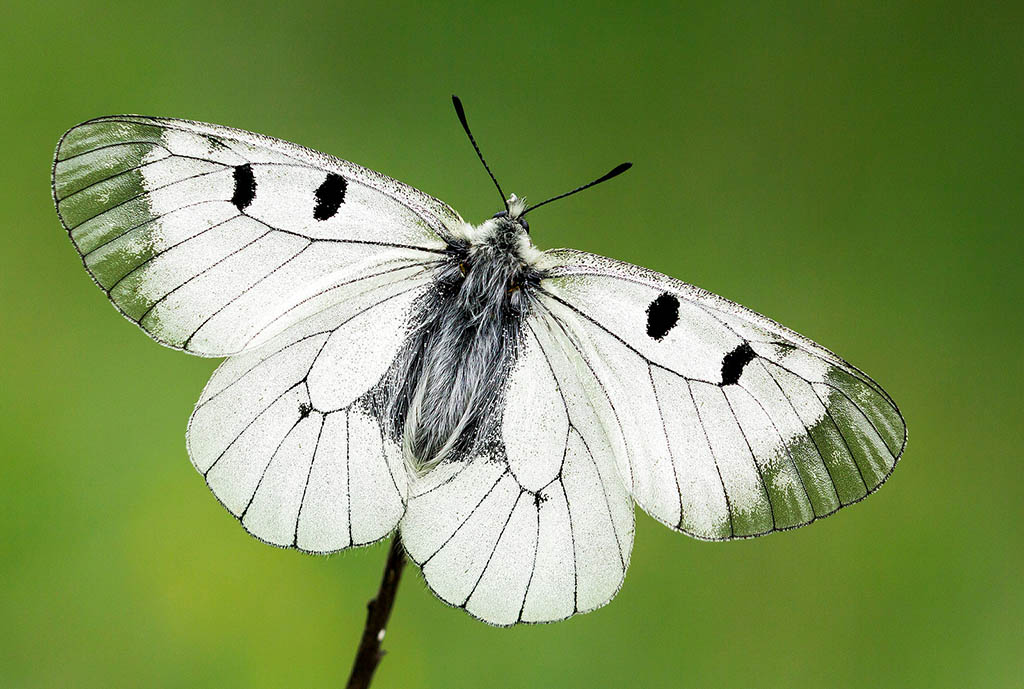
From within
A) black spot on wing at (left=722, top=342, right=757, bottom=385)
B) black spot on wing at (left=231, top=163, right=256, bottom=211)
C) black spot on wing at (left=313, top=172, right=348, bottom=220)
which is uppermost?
black spot on wing at (left=313, top=172, right=348, bottom=220)

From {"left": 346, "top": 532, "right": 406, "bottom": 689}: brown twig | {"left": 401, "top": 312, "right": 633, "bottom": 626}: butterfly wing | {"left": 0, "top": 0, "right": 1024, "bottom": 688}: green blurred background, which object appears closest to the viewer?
{"left": 346, "top": 532, "right": 406, "bottom": 689}: brown twig

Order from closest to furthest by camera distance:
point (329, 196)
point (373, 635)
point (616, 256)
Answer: point (373, 635), point (329, 196), point (616, 256)

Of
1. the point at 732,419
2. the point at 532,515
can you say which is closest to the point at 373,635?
the point at 532,515

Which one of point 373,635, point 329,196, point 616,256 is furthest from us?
point 616,256

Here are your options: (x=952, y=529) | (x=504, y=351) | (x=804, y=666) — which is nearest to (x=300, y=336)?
(x=504, y=351)

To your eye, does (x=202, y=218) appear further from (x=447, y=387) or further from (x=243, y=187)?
(x=447, y=387)

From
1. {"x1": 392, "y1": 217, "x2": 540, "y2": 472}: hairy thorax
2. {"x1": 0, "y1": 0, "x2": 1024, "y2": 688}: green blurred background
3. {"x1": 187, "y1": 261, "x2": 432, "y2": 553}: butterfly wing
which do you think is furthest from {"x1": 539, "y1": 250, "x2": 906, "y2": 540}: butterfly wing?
{"x1": 0, "y1": 0, "x2": 1024, "y2": 688}: green blurred background

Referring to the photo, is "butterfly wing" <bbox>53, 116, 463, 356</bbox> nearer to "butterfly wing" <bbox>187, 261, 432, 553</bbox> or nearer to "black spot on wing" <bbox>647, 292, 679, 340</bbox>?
"butterfly wing" <bbox>187, 261, 432, 553</bbox>

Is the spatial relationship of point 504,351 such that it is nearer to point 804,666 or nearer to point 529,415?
point 529,415
